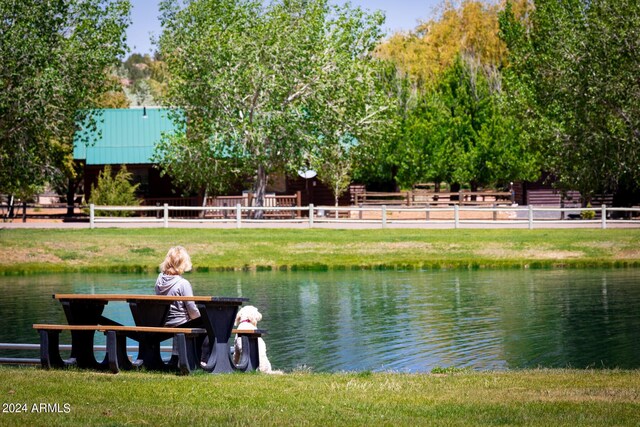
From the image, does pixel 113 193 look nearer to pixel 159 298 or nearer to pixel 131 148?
pixel 131 148

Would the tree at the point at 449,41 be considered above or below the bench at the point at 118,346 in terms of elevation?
above

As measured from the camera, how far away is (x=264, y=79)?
48562 millimetres

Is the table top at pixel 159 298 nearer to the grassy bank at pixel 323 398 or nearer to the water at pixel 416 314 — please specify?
the grassy bank at pixel 323 398

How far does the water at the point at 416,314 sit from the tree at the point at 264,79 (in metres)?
14.0

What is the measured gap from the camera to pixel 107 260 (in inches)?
1533

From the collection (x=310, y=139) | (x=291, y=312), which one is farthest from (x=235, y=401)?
(x=310, y=139)

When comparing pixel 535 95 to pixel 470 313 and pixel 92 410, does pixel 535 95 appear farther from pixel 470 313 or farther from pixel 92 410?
pixel 92 410

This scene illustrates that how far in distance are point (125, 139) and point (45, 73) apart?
18134 mm

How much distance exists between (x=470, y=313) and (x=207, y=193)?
32.9 meters

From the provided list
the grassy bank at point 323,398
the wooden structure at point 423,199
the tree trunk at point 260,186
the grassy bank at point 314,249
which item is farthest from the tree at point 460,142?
the grassy bank at point 323,398

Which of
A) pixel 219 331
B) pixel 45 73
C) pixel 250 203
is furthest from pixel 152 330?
pixel 250 203

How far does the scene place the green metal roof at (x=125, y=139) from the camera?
182ft

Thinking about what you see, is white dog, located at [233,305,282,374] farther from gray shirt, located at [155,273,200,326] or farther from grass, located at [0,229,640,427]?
gray shirt, located at [155,273,200,326]

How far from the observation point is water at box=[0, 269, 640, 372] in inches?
723
